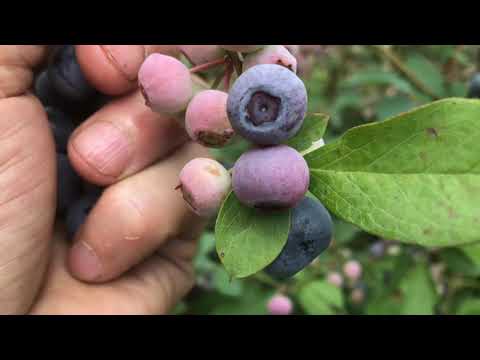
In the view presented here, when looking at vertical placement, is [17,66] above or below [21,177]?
above

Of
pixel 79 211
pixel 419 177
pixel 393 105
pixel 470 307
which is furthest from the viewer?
pixel 393 105

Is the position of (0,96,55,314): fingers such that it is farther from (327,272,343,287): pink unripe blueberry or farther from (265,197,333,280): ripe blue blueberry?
(327,272,343,287): pink unripe blueberry

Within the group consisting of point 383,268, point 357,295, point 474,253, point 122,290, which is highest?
point 122,290

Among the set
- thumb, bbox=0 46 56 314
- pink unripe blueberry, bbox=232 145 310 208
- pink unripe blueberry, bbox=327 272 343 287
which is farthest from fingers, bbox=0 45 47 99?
pink unripe blueberry, bbox=327 272 343 287

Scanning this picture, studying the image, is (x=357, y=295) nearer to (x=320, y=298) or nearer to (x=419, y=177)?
(x=320, y=298)

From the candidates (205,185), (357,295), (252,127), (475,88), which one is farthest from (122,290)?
(357,295)

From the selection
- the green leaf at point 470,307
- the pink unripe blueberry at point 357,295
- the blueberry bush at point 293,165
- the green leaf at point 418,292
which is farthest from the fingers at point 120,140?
the pink unripe blueberry at point 357,295
